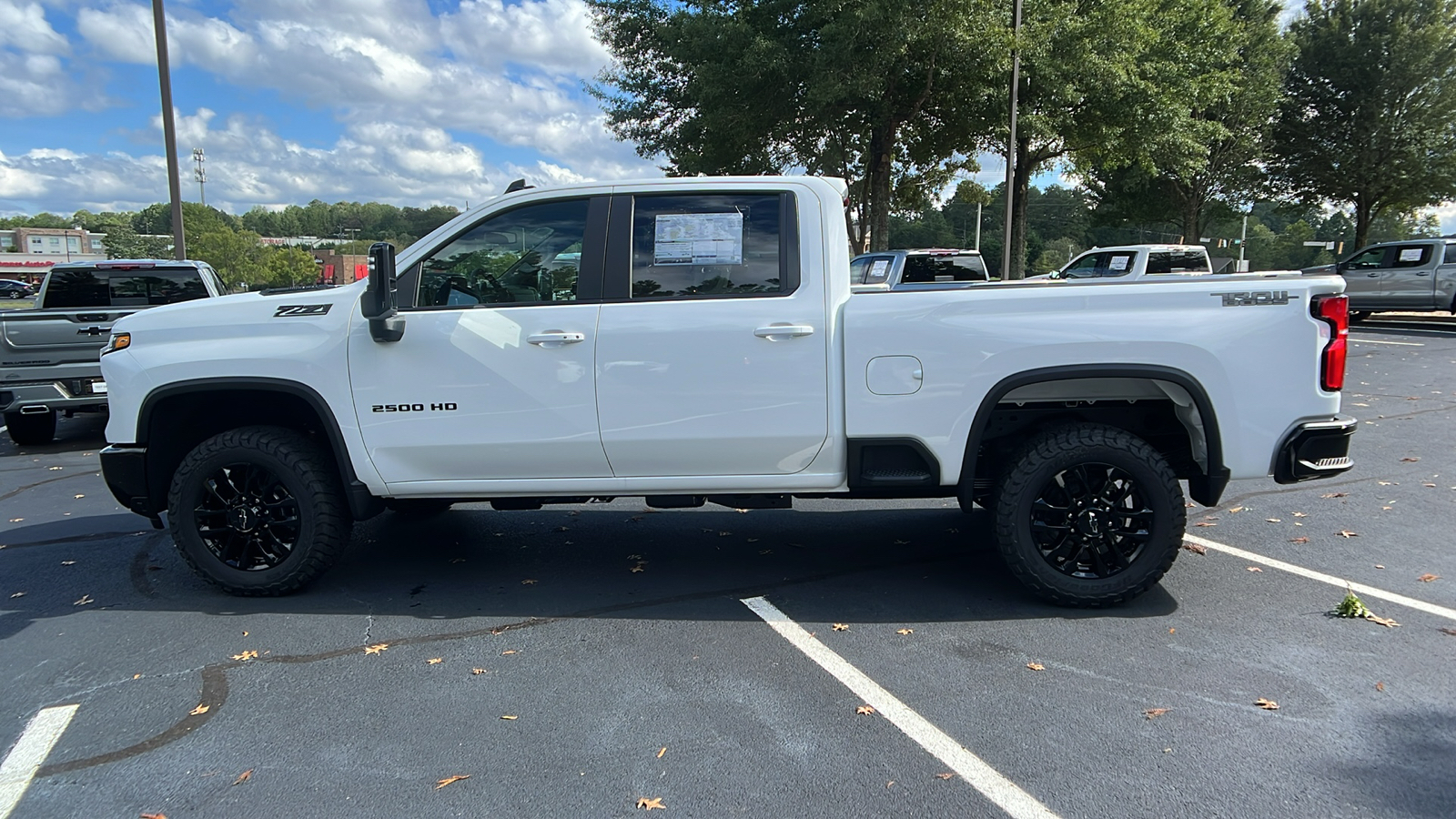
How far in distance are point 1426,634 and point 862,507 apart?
3.19 metres

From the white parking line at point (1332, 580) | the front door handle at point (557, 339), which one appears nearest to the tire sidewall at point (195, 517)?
the front door handle at point (557, 339)

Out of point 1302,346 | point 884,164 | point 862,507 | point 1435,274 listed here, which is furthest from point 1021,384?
point 1435,274

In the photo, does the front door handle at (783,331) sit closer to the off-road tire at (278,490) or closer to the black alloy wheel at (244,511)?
the off-road tire at (278,490)

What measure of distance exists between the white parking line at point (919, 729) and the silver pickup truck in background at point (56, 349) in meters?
7.54

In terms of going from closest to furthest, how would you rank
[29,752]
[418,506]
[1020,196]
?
[29,752]
[418,506]
[1020,196]

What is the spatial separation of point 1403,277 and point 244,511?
2413cm

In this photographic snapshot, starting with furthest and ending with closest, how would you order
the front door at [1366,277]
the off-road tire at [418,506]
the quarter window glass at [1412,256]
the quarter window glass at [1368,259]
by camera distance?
the quarter window glass at [1368,259]
the front door at [1366,277]
the quarter window glass at [1412,256]
the off-road tire at [418,506]

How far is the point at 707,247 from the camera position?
4.32m

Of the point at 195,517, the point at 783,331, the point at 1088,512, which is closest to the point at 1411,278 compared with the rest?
the point at 1088,512

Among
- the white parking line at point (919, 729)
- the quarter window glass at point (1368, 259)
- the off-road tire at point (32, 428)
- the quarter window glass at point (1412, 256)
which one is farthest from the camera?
the quarter window glass at point (1368, 259)

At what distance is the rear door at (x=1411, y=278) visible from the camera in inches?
799

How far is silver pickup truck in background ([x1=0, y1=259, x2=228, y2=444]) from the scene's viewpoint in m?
8.40

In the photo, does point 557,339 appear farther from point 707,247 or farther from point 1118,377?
point 1118,377

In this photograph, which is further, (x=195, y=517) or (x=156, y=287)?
(x=156, y=287)
